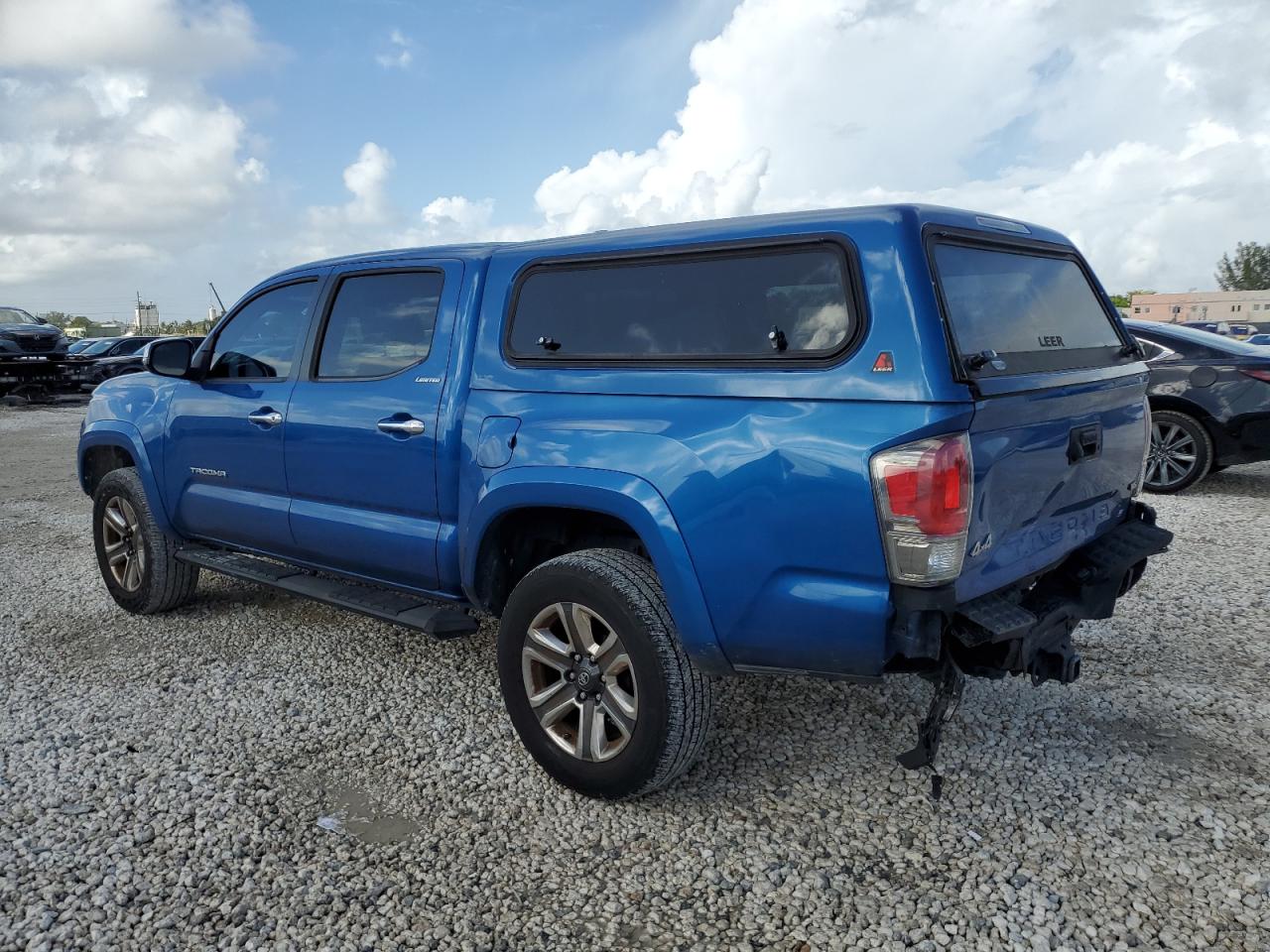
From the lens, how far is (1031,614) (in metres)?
2.75

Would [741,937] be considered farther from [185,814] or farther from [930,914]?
[185,814]

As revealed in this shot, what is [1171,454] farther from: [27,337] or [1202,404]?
[27,337]

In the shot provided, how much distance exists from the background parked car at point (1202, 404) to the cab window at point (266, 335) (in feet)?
20.9

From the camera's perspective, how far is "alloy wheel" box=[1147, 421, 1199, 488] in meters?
7.71

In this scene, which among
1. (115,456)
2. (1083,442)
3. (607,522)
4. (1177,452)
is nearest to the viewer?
(1083,442)

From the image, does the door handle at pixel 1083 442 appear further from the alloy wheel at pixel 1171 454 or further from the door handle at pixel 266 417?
the alloy wheel at pixel 1171 454

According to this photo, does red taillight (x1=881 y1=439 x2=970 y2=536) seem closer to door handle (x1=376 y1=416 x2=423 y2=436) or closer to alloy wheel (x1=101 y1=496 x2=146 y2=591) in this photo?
door handle (x1=376 y1=416 x2=423 y2=436)

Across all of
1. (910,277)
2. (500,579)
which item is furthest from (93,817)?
(910,277)

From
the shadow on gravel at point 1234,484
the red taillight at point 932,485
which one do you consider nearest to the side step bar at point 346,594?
the red taillight at point 932,485

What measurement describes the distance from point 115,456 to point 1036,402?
198 inches

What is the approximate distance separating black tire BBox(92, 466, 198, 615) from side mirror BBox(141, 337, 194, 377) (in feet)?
2.61

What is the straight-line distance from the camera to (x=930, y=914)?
101 inches

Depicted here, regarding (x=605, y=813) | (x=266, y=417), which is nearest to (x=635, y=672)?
(x=605, y=813)

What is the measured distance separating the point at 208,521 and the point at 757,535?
10.5 feet
